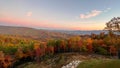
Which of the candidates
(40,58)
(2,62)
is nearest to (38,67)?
(40,58)

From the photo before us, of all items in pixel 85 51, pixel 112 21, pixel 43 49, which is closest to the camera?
pixel 112 21

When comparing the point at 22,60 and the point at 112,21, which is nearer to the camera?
the point at 112,21

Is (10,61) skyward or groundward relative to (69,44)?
groundward

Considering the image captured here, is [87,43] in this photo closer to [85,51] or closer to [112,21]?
[85,51]

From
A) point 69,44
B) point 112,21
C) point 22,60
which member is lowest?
point 22,60

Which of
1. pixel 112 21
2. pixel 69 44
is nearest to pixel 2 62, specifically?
pixel 69 44

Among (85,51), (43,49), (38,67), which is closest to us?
(38,67)

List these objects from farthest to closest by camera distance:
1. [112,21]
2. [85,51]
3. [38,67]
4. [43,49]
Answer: [43,49] → [85,51] → [38,67] → [112,21]

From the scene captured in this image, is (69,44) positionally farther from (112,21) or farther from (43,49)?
(112,21)

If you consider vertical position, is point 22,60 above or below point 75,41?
below
